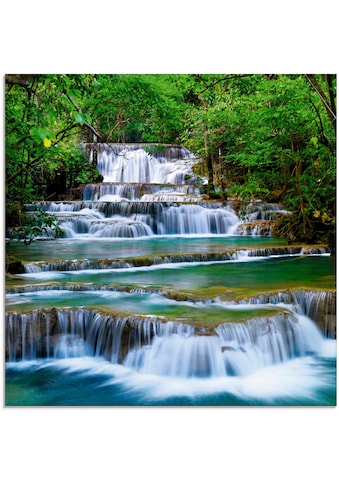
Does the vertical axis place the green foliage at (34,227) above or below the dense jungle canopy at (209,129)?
below

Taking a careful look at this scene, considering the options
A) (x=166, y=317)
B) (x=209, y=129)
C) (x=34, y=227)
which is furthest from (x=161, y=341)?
(x=209, y=129)

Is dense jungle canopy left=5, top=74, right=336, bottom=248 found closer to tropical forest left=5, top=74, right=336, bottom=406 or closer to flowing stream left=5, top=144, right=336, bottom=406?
tropical forest left=5, top=74, right=336, bottom=406

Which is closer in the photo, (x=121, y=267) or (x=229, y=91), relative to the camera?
Answer: (x=229, y=91)

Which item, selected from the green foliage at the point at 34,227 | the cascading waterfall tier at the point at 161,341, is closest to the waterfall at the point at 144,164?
the green foliage at the point at 34,227

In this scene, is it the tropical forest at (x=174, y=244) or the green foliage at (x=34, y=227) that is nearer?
the tropical forest at (x=174, y=244)

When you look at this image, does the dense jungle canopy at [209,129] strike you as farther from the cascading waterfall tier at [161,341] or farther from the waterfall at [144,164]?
the cascading waterfall tier at [161,341]

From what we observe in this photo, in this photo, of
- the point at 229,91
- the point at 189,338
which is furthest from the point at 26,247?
the point at 229,91

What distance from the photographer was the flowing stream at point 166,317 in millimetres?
3584

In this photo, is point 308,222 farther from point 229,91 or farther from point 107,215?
point 107,215

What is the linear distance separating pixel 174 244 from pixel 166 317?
148cm

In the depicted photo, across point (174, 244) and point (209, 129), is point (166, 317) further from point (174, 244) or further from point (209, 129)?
point (209, 129)

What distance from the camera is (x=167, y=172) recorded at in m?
4.80

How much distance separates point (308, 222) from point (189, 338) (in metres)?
1.81

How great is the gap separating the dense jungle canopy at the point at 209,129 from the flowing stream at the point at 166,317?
196mm
